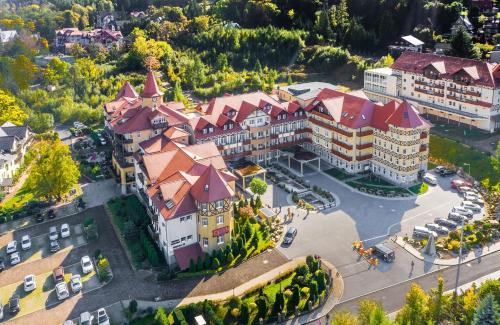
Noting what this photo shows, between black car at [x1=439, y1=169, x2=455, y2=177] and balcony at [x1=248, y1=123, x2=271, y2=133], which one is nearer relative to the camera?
black car at [x1=439, y1=169, x2=455, y2=177]

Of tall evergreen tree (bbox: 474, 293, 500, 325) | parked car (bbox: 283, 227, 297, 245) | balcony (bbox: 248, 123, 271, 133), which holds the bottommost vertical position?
parked car (bbox: 283, 227, 297, 245)

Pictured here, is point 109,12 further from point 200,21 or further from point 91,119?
point 91,119

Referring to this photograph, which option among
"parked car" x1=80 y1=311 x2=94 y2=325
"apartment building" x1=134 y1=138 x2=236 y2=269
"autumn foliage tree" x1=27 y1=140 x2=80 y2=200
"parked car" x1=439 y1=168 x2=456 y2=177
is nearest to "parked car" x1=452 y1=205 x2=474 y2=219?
"parked car" x1=439 y1=168 x2=456 y2=177

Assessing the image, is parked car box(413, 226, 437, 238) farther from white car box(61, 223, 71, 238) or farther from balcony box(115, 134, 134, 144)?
white car box(61, 223, 71, 238)

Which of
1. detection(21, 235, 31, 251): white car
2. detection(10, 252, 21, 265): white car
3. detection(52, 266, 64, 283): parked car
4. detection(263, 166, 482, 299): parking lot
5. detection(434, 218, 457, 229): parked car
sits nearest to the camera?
detection(52, 266, 64, 283): parked car

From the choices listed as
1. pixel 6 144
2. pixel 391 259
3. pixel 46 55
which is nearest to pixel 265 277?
pixel 391 259
